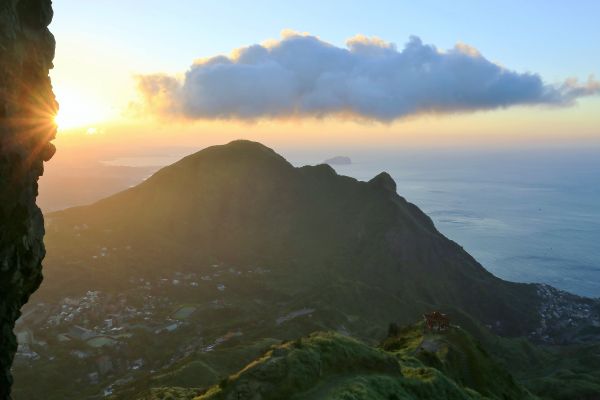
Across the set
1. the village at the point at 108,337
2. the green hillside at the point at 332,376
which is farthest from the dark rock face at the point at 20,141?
the village at the point at 108,337

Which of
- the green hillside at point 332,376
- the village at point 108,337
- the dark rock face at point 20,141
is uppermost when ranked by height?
the dark rock face at point 20,141

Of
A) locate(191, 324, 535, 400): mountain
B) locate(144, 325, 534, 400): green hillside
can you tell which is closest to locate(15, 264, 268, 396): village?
locate(144, 325, 534, 400): green hillside

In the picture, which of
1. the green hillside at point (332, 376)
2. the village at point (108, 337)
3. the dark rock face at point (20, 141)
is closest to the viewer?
the dark rock face at point (20, 141)

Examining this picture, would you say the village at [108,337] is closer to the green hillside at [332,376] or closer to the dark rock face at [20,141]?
the green hillside at [332,376]

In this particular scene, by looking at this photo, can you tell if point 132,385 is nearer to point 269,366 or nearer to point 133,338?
point 133,338

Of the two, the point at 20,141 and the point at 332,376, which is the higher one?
the point at 20,141

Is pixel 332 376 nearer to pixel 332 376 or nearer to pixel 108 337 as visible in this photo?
pixel 332 376

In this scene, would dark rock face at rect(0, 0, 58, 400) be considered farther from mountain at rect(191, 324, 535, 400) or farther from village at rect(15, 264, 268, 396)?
village at rect(15, 264, 268, 396)

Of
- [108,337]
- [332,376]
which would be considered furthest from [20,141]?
[108,337]
